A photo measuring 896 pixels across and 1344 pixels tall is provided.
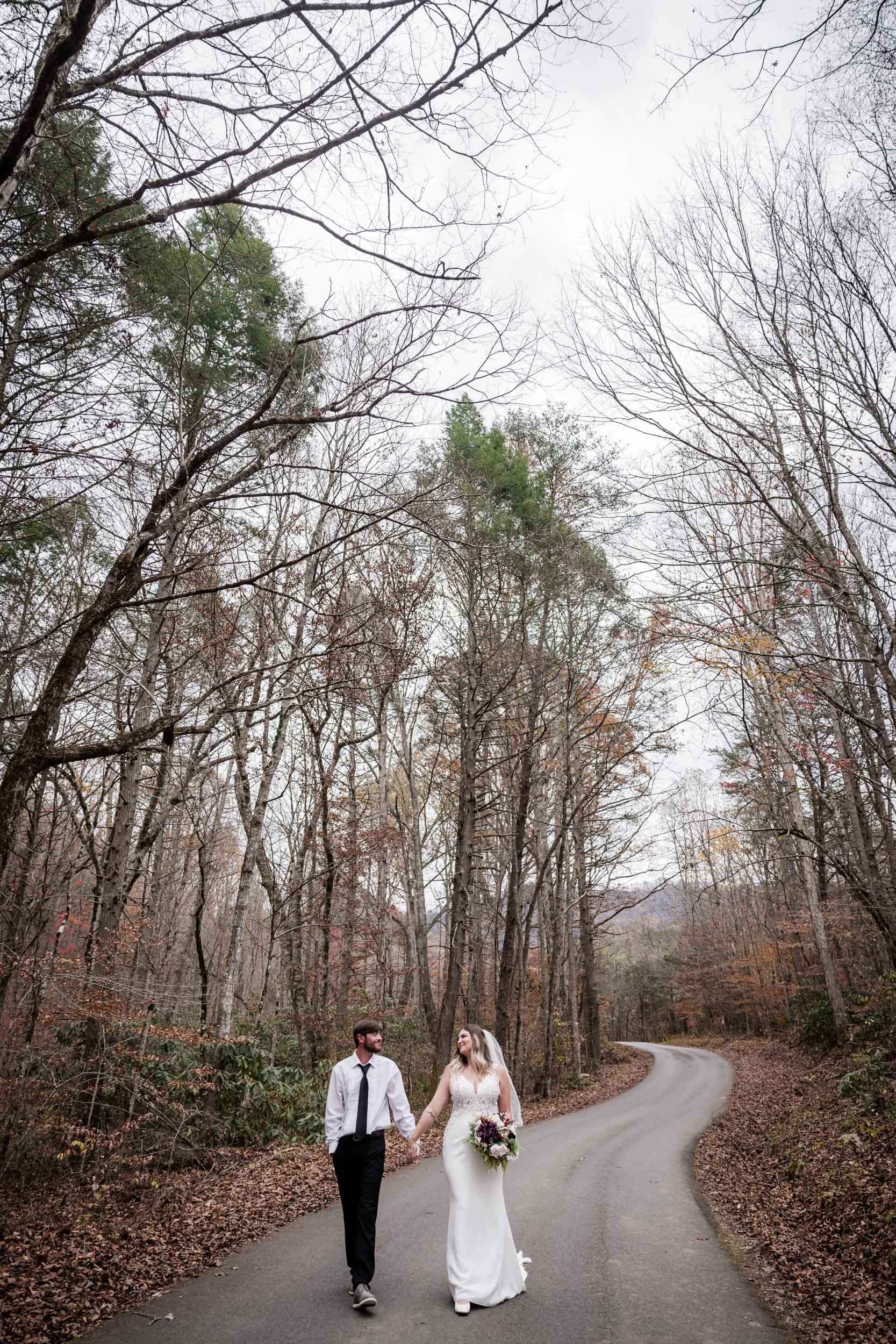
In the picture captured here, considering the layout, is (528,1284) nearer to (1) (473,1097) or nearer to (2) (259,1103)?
(1) (473,1097)

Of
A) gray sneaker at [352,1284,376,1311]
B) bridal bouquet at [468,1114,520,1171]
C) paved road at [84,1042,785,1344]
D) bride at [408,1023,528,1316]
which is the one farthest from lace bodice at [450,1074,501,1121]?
gray sneaker at [352,1284,376,1311]

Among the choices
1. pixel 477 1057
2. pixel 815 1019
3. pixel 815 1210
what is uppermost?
pixel 477 1057

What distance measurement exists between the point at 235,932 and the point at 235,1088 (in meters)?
2.24

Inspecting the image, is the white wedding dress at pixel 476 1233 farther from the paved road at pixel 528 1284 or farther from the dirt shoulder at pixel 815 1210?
the dirt shoulder at pixel 815 1210

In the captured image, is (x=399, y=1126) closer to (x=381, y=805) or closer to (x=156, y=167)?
(x=156, y=167)

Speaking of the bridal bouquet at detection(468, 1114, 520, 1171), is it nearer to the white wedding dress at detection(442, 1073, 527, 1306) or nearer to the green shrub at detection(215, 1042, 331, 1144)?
the white wedding dress at detection(442, 1073, 527, 1306)

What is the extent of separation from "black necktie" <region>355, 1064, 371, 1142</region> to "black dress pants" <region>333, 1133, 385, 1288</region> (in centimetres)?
4

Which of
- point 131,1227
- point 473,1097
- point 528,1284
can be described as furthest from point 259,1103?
point 528,1284

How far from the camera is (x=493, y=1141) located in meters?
4.77

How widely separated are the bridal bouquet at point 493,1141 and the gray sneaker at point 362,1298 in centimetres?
102

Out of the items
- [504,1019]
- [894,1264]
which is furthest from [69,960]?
[504,1019]

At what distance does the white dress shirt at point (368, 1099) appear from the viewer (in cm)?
474

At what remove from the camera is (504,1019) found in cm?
1480

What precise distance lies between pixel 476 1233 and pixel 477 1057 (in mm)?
1072
